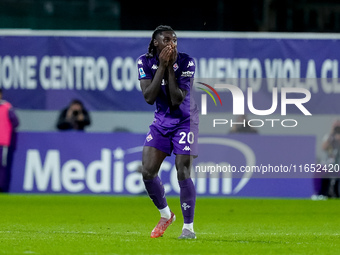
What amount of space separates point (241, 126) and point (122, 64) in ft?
8.28

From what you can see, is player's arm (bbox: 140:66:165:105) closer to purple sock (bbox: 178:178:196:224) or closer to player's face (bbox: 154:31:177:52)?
player's face (bbox: 154:31:177:52)

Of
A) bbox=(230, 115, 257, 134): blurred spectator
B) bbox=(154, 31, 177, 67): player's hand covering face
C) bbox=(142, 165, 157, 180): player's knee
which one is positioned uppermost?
bbox=(154, 31, 177, 67): player's hand covering face

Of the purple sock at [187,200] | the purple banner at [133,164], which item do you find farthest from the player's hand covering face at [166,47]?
the purple banner at [133,164]

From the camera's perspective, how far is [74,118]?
15.9 metres

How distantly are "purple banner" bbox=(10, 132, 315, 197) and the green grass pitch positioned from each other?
199mm

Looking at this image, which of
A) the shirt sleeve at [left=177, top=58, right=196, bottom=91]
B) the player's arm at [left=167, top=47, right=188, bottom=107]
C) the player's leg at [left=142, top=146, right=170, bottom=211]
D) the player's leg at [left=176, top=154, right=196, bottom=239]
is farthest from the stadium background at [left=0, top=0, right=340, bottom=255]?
the player's arm at [left=167, top=47, right=188, bottom=107]

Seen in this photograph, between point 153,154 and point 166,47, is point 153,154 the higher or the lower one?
the lower one

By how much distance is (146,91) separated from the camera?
8.38 m

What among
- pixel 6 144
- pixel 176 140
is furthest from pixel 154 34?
pixel 6 144

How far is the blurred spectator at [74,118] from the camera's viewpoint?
15.9m

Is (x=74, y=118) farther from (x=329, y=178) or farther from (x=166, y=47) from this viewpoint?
(x=166, y=47)

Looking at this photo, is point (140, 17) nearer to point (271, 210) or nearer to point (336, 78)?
point (336, 78)

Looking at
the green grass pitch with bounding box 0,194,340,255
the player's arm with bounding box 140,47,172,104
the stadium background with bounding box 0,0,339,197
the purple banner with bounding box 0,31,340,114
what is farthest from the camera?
the purple banner with bounding box 0,31,340,114

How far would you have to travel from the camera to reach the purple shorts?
27.9ft
